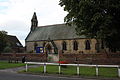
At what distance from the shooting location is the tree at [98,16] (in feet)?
58.2

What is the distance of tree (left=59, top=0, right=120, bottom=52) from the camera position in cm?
1773

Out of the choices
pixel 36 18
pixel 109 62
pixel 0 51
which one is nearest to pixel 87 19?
pixel 109 62

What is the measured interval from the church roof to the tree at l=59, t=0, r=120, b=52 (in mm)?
24937

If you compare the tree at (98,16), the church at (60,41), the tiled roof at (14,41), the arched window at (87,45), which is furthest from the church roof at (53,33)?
the tree at (98,16)

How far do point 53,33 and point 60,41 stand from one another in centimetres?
481

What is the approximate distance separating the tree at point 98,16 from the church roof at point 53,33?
2494cm

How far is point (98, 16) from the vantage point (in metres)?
17.5

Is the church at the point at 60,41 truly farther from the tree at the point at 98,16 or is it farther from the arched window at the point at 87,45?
the tree at the point at 98,16

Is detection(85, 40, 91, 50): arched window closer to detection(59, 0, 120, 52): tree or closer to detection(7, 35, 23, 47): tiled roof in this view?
detection(59, 0, 120, 52): tree

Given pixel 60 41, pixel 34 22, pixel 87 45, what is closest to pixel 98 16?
pixel 87 45

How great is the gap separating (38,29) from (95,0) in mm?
42086

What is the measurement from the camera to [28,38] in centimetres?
5722

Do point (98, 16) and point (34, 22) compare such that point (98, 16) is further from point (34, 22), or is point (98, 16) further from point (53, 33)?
point (34, 22)

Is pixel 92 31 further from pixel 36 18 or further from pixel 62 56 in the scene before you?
pixel 36 18
